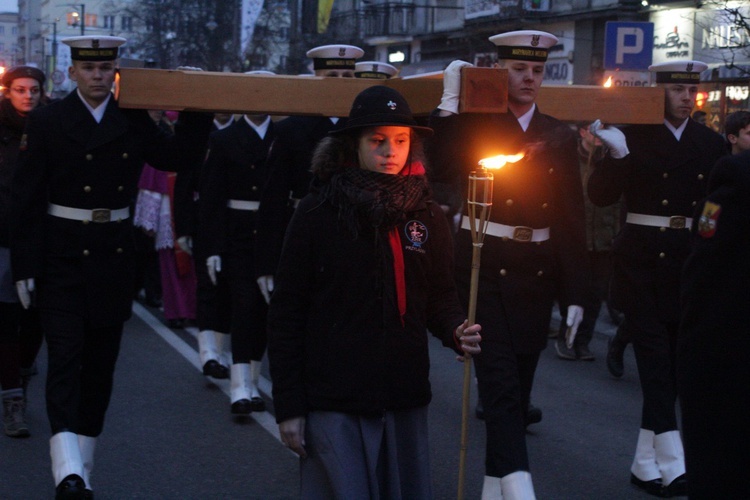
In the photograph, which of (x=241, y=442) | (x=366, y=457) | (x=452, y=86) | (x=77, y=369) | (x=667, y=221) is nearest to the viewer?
(x=366, y=457)

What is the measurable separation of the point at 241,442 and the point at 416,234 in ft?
11.2

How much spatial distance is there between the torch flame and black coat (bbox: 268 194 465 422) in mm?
691

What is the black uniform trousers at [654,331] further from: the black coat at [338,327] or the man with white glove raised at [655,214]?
the black coat at [338,327]

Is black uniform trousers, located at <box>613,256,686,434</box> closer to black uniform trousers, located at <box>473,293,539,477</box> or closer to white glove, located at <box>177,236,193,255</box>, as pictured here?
black uniform trousers, located at <box>473,293,539,477</box>

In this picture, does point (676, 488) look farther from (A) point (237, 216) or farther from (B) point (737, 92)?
(B) point (737, 92)

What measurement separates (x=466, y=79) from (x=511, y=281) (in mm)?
1007

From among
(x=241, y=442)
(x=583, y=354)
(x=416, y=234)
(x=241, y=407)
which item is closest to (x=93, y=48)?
(x=416, y=234)

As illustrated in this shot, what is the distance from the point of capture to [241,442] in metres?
7.19

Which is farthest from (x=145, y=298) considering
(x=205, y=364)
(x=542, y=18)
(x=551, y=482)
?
(x=542, y=18)

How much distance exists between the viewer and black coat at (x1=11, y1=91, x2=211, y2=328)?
5773 millimetres

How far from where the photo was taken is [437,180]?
Result: 17.9 ft

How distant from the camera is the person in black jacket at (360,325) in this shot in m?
3.97

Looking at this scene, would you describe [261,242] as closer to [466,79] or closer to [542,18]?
[466,79]

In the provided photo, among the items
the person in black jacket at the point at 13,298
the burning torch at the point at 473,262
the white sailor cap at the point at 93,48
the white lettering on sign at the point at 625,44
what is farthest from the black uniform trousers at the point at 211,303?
the white lettering on sign at the point at 625,44
